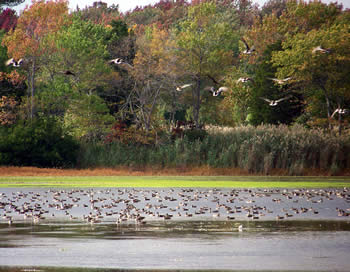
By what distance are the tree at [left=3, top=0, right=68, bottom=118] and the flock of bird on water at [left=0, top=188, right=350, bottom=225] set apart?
24155mm

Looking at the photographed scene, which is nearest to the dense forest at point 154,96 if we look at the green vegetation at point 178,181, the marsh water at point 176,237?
the green vegetation at point 178,181

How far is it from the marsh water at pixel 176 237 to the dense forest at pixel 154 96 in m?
24.1

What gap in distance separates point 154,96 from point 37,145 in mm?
12719

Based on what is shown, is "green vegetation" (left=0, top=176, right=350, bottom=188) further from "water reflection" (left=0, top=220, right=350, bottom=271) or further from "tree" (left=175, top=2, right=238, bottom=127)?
"water reflection" (left=0, top=220, right=350, bottom=271)

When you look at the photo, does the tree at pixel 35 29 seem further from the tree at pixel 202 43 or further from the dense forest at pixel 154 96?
the tree at pixel 202 43

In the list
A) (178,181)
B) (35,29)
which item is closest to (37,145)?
(35,29)

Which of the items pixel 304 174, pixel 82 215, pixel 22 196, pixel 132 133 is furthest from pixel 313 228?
pixel 132 133

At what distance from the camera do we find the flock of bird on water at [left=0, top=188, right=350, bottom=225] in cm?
2192

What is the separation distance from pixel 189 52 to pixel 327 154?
715 inches

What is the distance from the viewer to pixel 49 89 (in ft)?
186

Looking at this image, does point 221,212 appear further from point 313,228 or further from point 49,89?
point 49,89

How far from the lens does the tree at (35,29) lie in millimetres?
55125

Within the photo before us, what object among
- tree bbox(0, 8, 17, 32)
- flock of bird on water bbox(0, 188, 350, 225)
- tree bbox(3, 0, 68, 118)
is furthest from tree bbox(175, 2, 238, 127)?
tree bbox(0, 8, 17, 32)

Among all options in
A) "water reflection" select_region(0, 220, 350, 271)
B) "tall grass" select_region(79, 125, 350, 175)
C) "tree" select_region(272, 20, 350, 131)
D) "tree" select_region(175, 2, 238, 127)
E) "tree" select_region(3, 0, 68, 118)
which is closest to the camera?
"water reflection" select_region(0, 220, 350, 271)
